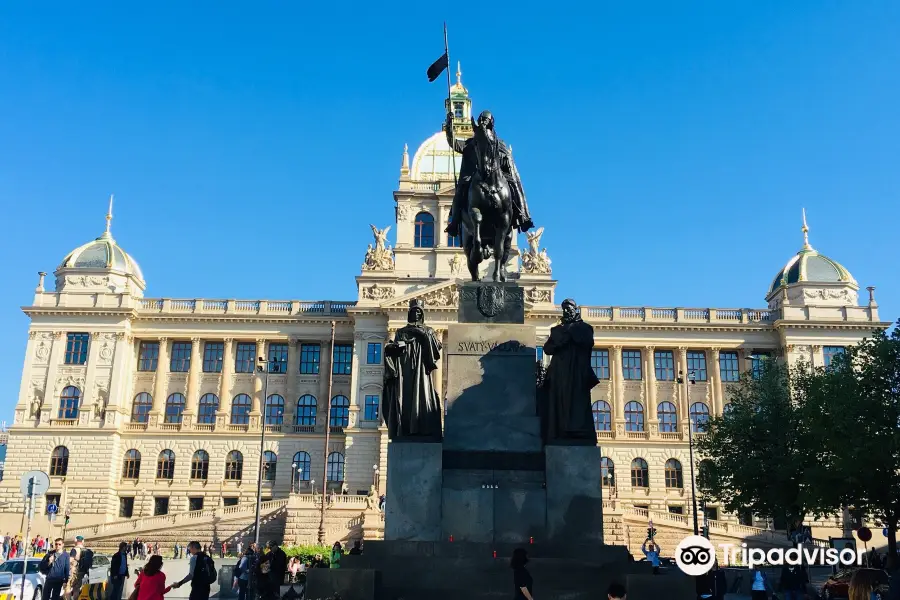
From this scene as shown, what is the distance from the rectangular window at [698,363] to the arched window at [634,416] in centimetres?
529

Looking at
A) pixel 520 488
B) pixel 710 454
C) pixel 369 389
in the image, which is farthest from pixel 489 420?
pixel 369 389

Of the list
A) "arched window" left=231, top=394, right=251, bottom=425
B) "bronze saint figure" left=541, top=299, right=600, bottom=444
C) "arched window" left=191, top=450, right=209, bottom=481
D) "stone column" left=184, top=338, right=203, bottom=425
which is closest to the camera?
"bronze saint figure" left=541, top=299, right=600, bottom=444

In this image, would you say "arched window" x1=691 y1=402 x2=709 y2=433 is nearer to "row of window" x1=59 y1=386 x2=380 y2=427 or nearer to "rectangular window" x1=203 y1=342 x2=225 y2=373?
"row of window" x1=59 y1=386 x2=380 y2=427

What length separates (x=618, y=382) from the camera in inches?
2724

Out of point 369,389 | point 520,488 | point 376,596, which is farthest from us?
point 369,389

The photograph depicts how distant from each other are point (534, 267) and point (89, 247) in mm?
37276

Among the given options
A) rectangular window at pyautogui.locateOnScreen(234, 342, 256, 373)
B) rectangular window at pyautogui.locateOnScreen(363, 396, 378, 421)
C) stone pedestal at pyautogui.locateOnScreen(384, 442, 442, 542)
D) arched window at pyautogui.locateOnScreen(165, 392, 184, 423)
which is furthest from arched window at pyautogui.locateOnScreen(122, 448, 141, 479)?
stone pedestal at pyautogui.locateOnScreen(384, 442, 442, 542)

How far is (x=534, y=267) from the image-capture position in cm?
6756

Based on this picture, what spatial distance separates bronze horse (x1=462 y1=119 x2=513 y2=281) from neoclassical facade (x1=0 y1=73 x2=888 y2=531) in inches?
1892

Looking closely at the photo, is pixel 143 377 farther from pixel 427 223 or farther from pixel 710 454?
pixel 710 454

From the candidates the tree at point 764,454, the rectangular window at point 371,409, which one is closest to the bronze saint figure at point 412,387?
the tree at point 764,454

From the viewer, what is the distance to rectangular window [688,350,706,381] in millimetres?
69812

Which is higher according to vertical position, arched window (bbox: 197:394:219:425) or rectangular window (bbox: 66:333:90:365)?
rectangular window (bbox: 66:333:90:365)

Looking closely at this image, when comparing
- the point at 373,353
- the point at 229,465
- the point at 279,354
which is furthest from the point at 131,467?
the point at 373,353
